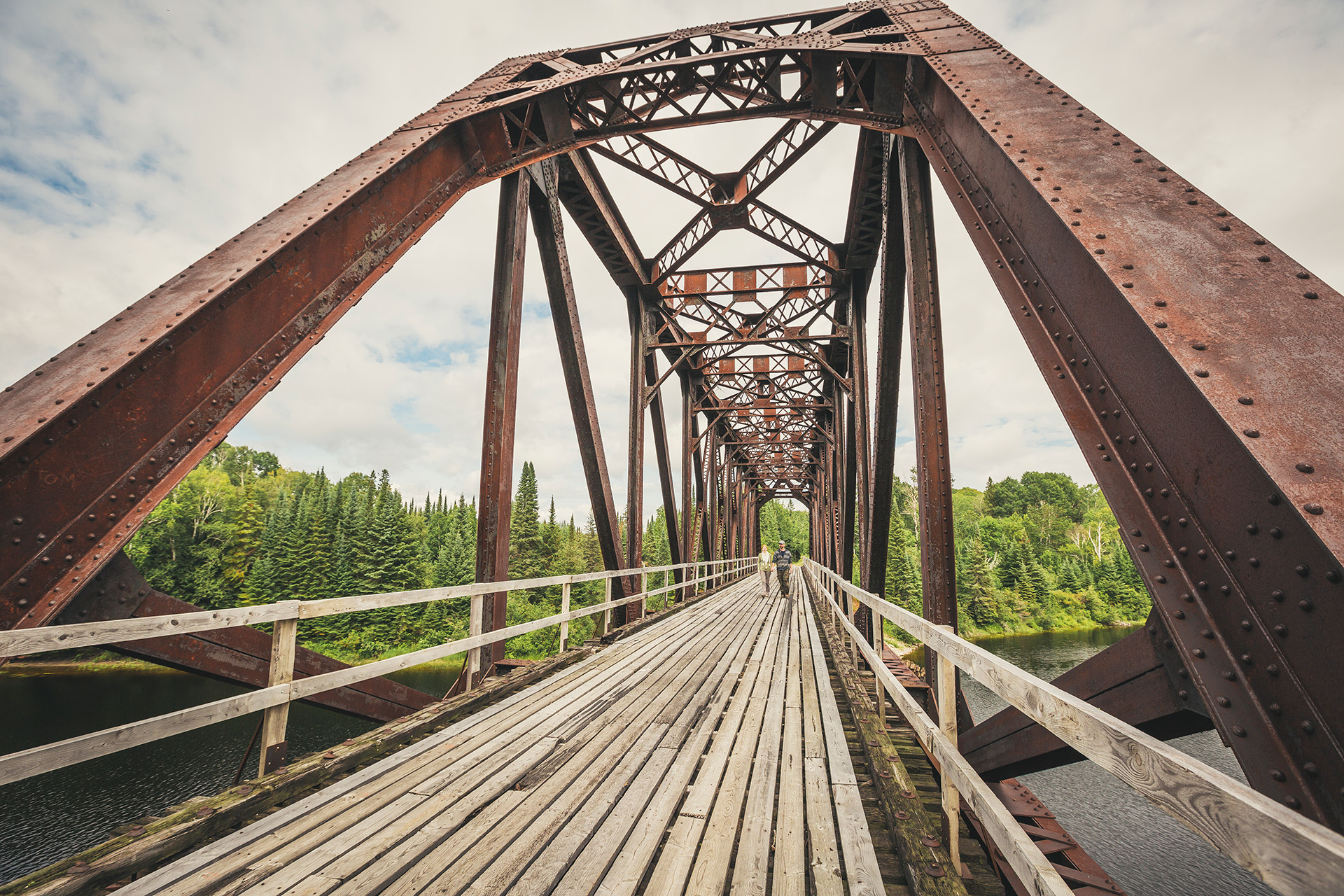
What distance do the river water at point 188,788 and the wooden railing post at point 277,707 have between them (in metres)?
7.59

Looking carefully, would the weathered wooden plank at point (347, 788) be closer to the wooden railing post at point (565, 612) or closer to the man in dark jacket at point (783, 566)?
the wooden railing post at point (565, 612)

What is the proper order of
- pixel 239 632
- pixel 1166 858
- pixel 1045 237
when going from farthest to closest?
pixel 1166 858, pixel 239 632, pixel 1045 237

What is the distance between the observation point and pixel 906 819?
7.36ft

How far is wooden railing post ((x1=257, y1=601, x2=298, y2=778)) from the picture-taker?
2752 mm

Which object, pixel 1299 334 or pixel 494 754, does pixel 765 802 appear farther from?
pixel 1299 334

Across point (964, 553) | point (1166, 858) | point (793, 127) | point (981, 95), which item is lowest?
point (1166, 858)

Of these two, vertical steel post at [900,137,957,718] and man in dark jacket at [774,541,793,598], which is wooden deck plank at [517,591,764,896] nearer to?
vertical steel post at [900,137,957,718]

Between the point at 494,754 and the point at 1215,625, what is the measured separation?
323 centimetres

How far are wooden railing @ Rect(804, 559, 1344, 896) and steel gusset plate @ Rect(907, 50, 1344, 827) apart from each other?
44cm

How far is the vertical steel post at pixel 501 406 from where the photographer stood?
16.6 ft

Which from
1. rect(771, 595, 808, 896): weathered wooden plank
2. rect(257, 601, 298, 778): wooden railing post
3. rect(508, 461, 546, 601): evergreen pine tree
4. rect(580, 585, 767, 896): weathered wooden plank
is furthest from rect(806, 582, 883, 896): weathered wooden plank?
rect(508, 461, 546, 601): evergreen pine tree

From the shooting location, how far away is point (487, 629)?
16.1 feet

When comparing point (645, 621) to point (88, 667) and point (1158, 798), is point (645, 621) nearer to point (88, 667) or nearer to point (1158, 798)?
point (1158, 798)

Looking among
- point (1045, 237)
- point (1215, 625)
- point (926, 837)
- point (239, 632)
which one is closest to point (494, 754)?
point (239, 632)
